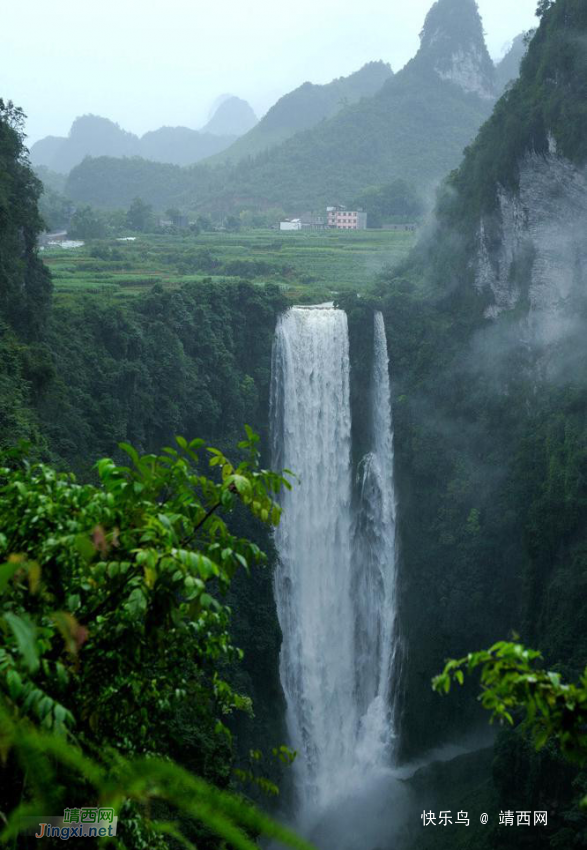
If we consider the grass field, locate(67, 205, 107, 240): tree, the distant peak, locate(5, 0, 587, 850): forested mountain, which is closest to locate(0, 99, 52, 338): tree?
locate(5, 0, 587, 850): forested mountain

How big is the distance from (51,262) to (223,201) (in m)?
28.7

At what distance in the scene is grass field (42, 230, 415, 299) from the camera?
25828 millimetres

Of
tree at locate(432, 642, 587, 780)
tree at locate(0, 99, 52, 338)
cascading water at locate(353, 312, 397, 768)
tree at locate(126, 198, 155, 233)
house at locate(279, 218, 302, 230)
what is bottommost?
cascading water at locate(353, 312, 397, 768)

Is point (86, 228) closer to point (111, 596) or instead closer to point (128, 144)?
point (111, 596)

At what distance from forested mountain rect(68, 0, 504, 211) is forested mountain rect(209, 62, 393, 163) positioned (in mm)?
18797

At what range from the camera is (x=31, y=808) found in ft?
6.30

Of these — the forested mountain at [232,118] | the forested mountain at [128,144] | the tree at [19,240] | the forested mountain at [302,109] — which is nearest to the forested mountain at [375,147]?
the forested mountain at [302,109]

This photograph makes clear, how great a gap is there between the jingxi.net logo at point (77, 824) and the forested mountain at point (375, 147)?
4977 centimetres

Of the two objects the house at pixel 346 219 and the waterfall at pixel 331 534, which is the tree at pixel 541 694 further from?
the house at pixel 346 219

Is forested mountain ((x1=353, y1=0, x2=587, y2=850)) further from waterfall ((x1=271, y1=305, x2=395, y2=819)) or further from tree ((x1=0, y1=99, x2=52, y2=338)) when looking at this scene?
tree ((x1=0, y1=99, x2=52, y2=338))

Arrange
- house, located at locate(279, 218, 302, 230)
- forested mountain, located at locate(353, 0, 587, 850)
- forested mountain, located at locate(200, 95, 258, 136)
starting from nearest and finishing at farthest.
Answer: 1. forested mountain, located at locate(353, 0, 587, 850)
2. house, located at locate(279, 218, 302, 230)
3. forested mountain, located at locate(200, 95, 258, 136)

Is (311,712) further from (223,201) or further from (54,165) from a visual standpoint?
(54,165)

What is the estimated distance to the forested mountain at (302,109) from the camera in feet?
273

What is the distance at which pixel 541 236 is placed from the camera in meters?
20.7
